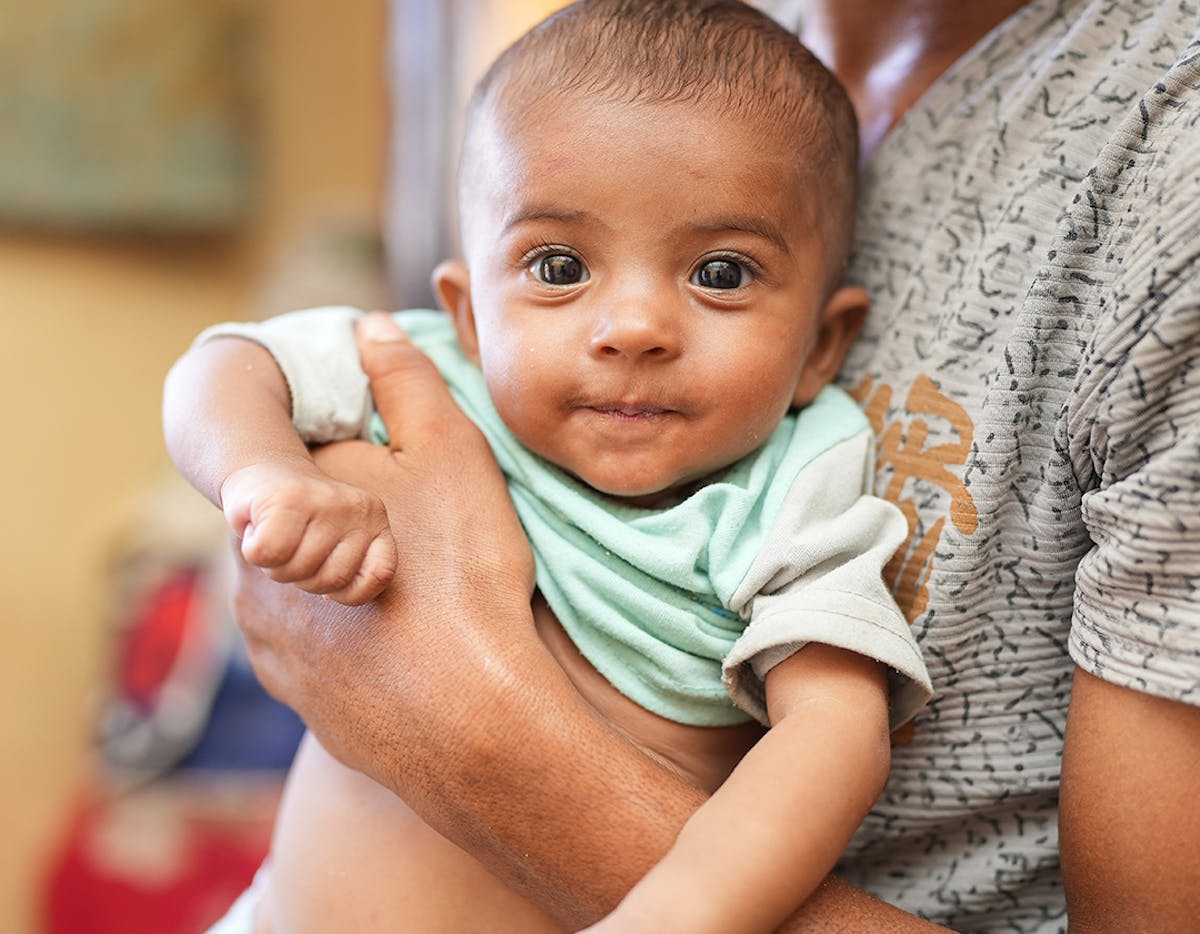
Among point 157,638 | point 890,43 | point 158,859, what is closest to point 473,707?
point 890,43

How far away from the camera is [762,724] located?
1.00 meters

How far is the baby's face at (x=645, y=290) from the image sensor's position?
3.17 ft

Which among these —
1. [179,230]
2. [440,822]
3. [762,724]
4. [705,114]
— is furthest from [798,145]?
[179,230]

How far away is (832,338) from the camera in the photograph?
1109mm

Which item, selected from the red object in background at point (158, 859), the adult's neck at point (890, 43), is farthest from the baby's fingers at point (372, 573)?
the red object in background at point (158, 859)

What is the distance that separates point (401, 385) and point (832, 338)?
380 mm

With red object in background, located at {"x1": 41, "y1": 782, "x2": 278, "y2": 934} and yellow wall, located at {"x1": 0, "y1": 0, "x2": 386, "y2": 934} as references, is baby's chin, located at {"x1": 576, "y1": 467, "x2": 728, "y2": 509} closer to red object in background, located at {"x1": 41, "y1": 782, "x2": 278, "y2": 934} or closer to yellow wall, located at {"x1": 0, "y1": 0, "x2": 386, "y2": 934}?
red object in background, located at {"x1": 41, "y1": 782, "x2": 278, "y2": 934}

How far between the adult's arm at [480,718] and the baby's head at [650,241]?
113 millimetres

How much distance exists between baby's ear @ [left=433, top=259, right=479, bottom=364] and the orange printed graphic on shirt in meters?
0.37

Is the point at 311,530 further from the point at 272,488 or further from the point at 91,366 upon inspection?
the point at 91,366

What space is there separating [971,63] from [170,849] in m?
2.44

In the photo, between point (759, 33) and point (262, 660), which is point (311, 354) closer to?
point (262, 660)

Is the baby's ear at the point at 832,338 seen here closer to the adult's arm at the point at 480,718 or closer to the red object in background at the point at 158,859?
the adult's arm at the point at 480,718

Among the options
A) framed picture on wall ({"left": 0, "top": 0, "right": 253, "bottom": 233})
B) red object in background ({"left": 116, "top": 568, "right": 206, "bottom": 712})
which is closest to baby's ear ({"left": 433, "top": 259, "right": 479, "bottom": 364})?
red object in background ({"left": 116, "top": 568, "right": 206, "bottom": 712})
